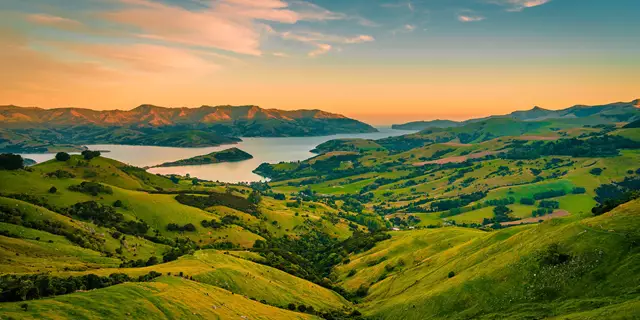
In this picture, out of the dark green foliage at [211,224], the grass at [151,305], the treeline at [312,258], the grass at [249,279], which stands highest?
the grass at [151,305]

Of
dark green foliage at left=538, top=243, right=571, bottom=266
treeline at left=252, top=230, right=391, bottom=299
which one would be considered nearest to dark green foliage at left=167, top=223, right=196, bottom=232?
treeline at left=252, top=230, right=391, bottom=299

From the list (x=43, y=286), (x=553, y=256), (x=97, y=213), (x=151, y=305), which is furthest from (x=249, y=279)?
(x=97, y=213)

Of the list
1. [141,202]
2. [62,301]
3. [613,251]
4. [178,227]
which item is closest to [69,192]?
[141,202]

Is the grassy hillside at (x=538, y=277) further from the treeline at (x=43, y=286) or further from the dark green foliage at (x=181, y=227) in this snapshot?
the dark green foliage at (x=181, y=227)

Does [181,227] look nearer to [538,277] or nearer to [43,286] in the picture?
[43,286]

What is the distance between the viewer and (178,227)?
18575 cm

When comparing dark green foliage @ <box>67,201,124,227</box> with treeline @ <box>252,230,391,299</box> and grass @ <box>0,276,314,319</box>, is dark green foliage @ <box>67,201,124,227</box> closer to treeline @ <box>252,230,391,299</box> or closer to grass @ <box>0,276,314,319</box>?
treeline @ <box>252,230,391,299</box>

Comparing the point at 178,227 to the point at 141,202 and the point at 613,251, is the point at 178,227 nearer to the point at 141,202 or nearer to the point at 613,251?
the point at 141,202

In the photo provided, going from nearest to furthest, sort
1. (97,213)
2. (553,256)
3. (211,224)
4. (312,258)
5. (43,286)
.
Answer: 1. (43,286)
2. (553,256)
3. (97,213)
4. (312,258)
5. (211,224)

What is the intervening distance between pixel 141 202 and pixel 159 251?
60738 mm

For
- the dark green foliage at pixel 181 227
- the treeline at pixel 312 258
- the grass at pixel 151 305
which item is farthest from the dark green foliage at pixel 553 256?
the dark green foliage at pixel 181 227

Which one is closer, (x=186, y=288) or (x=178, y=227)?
(x=186, y=288)

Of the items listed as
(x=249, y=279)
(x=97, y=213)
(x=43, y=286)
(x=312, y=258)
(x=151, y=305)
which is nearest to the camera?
(x=43, y=286)

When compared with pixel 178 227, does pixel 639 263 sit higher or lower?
higher
